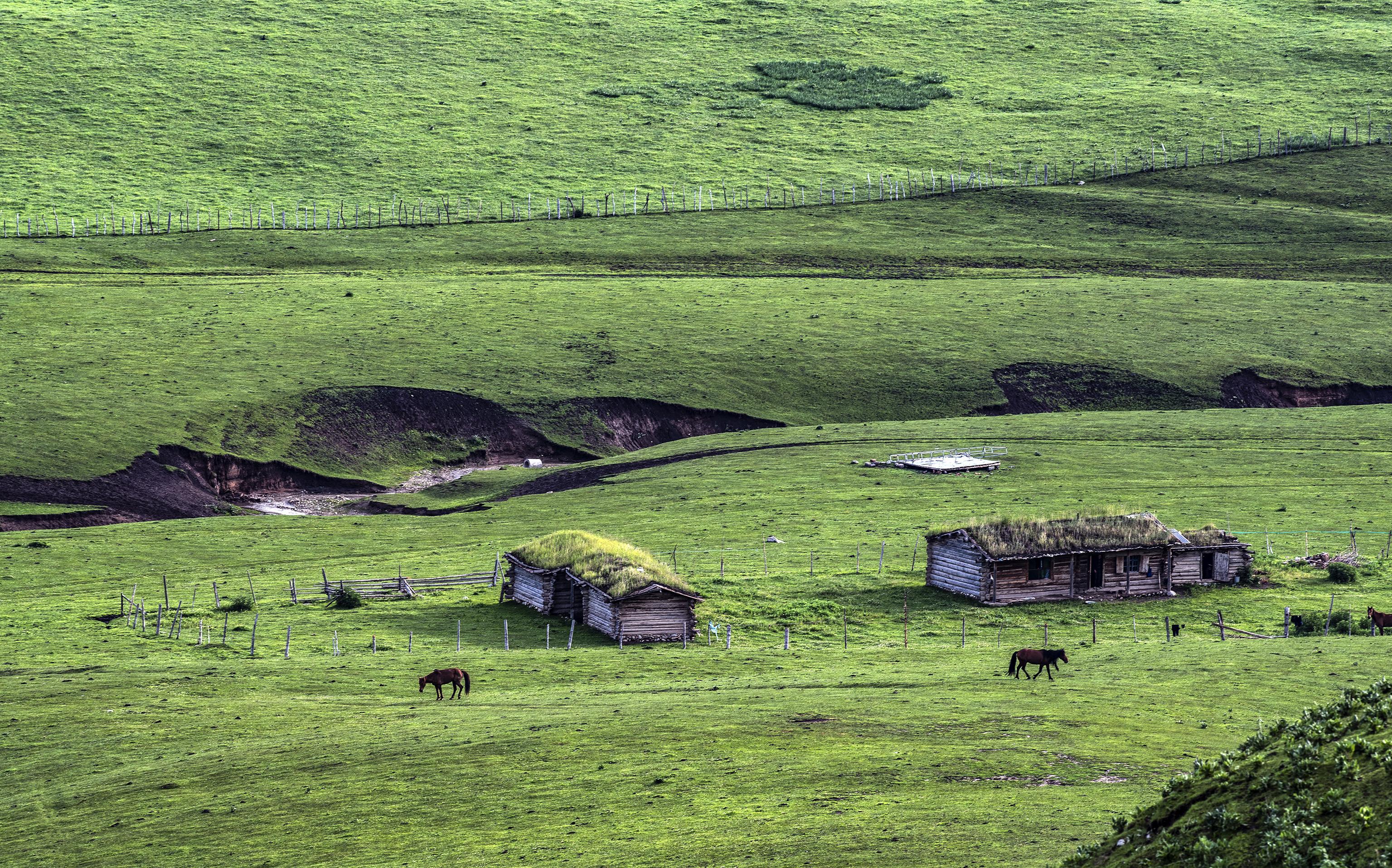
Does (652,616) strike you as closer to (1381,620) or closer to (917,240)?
(1381,620)

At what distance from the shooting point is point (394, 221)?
445 feet

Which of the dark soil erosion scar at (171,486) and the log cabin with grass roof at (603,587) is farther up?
the dark soil erosion scar at (171,486)

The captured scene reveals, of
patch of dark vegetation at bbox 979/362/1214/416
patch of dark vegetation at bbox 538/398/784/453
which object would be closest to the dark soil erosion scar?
patch of dark vegetation at bbox 538/398/784/453

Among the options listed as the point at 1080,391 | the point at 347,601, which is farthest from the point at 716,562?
the point at 1080,391

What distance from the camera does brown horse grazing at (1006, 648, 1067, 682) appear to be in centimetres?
4356

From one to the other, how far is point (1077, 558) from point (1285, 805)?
4547 centimetres

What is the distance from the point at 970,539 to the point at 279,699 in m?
28.2

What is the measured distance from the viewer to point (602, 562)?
185ft

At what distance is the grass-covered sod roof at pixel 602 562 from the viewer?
54000 millimetres

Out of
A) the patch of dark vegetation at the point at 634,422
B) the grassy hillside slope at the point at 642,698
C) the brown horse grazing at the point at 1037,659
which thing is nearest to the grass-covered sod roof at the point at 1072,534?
the grassy hillside slope at the point at 642,698

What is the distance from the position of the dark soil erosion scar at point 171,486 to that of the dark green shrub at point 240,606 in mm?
24263

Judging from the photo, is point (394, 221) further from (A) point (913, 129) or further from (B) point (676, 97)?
(A) point (913, 129)

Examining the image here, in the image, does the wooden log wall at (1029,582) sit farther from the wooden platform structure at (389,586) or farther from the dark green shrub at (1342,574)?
the wooden platform structure at (389,586)

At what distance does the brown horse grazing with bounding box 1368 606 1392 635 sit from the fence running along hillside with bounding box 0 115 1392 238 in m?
97.2
